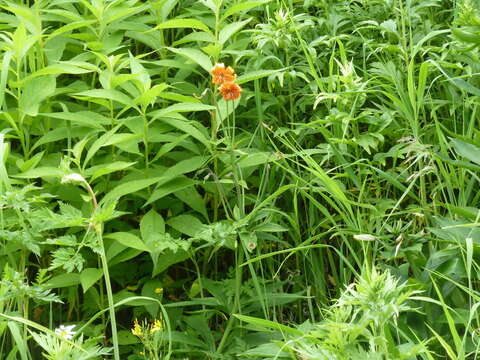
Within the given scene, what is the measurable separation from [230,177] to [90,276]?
0.52m

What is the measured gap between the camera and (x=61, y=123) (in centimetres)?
272

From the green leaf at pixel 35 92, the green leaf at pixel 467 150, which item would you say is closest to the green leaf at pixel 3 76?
the green leaf at pixel 35 92

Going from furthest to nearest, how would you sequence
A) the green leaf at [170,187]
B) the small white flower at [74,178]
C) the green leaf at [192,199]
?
the green leaf at [192,199] → the green leaf at [170,187] → the small white flower at [74,178]

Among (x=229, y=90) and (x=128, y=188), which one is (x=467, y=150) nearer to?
(x=229, y=90)

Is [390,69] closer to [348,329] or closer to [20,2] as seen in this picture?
[348,329]

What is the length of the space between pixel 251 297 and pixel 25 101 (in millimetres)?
919

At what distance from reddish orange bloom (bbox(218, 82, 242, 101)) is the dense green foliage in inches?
8.4

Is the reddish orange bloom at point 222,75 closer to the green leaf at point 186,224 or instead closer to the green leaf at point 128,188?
the green leaf at point 128,188

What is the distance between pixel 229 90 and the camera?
86.0 inches

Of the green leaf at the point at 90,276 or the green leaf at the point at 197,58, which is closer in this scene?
the green leaf at the point at 90,276

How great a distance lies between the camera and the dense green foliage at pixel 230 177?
2.18 metres

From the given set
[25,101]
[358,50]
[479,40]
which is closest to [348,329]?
[479,40]

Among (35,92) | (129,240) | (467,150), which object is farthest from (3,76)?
(467,150)

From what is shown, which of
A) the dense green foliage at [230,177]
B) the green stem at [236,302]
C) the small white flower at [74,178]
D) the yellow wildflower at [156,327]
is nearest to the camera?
the small white flower at [74,178]
